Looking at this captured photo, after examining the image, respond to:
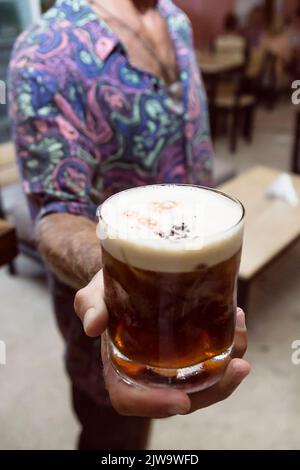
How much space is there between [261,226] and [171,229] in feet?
6.11

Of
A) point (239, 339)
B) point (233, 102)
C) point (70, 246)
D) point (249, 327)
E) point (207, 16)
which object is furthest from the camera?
point (207, 16)

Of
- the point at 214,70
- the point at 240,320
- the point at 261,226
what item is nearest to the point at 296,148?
the point at 214,70

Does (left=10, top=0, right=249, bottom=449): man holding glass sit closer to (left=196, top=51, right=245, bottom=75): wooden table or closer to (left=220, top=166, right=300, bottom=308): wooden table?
(left=220, top=166, right=300, bottom=308): wooden table

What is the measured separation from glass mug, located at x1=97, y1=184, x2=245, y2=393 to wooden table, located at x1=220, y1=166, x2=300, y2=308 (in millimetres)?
1388

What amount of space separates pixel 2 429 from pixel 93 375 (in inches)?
35.4

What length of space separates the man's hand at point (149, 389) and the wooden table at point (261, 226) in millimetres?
1355

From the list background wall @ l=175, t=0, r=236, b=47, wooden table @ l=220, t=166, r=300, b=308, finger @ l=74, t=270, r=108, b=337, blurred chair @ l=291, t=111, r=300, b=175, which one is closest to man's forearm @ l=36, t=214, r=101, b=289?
finger @ l=74, t=270, r=108, b=337

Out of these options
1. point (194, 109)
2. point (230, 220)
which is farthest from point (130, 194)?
point (194, 109)

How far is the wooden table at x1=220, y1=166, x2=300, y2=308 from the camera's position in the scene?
1.96 m

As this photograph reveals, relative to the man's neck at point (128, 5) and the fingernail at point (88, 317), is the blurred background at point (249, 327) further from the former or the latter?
the man's neck at point (128, 5)

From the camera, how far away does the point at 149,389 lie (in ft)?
1.76

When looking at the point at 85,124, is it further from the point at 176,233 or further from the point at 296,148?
the point at 296,148

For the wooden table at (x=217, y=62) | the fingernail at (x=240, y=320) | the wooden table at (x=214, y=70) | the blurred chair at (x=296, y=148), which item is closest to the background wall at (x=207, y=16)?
the wooden table at (x=217, y=62)

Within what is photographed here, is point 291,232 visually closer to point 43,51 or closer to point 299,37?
point 43,51
